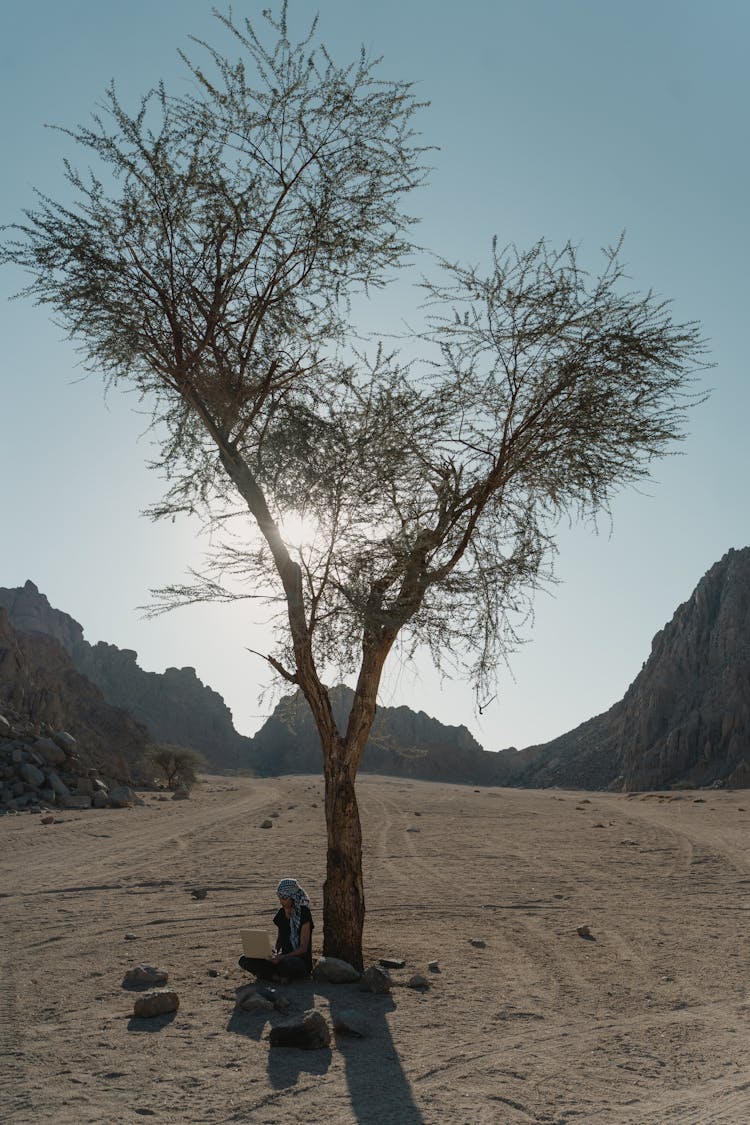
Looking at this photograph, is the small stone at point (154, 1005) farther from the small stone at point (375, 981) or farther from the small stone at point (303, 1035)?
the small stone at point (375, 981)

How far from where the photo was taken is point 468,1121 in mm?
5004

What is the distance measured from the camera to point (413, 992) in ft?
25.7

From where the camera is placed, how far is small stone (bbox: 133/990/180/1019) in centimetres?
677

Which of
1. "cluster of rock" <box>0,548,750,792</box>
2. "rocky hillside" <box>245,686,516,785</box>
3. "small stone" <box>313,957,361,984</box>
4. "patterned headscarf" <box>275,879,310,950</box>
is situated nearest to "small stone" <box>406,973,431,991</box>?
"small stone" <box>313,957,361,984</box>

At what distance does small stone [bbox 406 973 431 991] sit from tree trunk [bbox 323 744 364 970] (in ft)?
2.47

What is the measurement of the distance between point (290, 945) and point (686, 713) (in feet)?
220

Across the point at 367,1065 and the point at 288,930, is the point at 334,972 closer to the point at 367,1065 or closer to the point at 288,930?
the point at 288,930

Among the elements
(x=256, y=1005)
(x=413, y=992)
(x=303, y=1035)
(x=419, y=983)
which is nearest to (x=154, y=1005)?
(x=256, y=1005)

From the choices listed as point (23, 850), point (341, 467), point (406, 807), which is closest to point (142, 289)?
point (341, 467)

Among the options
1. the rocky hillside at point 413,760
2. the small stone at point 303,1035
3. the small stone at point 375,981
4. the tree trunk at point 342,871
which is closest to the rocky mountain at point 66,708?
the tree trunk at point 342,871

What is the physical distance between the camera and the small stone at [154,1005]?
267 inches

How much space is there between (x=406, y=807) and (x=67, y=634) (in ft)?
294

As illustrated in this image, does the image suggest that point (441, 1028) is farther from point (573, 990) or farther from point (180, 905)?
point (180, 905)

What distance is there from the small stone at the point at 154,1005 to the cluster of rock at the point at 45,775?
1844 cm
